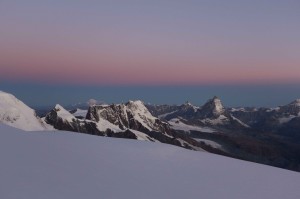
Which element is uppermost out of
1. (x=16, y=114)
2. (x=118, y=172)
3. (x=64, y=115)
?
(x=118, y=172)

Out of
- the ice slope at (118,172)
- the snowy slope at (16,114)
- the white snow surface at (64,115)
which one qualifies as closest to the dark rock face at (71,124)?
the white snow surface at (64,115)

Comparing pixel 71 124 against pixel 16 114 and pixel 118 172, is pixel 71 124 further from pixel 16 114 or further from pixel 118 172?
pixel 118 172

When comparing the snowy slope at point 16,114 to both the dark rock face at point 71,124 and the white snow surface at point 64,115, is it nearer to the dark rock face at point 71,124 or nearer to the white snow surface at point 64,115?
the dark rock face at point 71,124

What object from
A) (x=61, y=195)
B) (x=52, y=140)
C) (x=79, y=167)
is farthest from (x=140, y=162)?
(x=61, y=195)

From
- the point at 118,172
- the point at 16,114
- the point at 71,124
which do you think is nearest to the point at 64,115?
the point at 71,124

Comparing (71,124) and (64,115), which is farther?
(64,115)

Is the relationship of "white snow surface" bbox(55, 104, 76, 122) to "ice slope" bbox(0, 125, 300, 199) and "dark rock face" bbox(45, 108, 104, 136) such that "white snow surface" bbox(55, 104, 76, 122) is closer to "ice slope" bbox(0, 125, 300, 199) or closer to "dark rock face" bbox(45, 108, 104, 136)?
"dark rock face" bbox(45, 108, 104, 136)

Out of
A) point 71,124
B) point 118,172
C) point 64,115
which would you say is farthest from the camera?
point 64,115

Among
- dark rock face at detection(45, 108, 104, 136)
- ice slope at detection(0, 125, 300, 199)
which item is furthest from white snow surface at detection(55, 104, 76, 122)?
ice slope at detection(0, 125, 300, 199)
